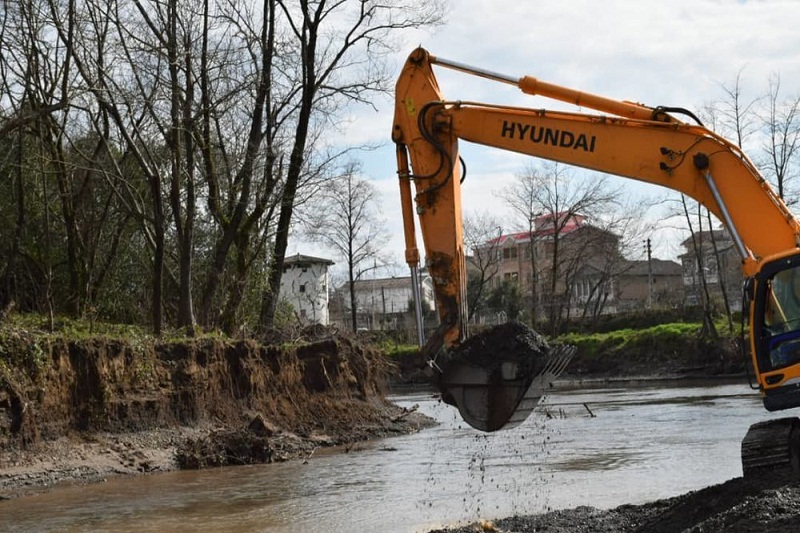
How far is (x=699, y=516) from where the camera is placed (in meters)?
10.4

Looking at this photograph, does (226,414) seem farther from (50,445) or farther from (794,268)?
(794,268)

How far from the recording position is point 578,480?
15.9 m

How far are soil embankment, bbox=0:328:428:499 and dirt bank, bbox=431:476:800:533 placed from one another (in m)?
8.74

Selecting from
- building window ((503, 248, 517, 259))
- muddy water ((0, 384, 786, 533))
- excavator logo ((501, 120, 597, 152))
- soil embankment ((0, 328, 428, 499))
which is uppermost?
building window ((503, 248, 517, 259))

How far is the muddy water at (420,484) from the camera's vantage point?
1372 cm

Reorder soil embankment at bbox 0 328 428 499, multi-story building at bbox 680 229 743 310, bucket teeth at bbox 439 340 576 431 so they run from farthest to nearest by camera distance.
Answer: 1. multi-story building at bbox 680 229 743 310
2. soil embankment at bbox 0 328 428 499
3. bucket teeth at bbox 439 340 576 431

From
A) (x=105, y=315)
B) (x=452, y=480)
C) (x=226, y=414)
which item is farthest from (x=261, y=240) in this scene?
(x=452, y=480)

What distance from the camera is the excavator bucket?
11406 millimetres

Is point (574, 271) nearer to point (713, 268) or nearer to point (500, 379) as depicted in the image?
point (713, 268)

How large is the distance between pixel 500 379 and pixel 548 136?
114 inches

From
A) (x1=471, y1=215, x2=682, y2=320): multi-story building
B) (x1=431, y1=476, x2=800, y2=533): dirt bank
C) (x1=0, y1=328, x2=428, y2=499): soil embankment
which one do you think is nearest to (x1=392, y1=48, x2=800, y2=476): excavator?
(x1=431, y1=476, x2=800, y2=533): dirt bank

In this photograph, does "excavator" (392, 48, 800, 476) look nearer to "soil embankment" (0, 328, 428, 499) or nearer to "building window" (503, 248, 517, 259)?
"soil embankment" (0, 328, 428, 499)

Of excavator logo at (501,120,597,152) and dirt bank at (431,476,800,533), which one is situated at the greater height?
excavator logo at (501,120,597,152)

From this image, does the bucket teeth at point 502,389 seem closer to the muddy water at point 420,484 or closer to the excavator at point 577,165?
the excavator at point 577,165
